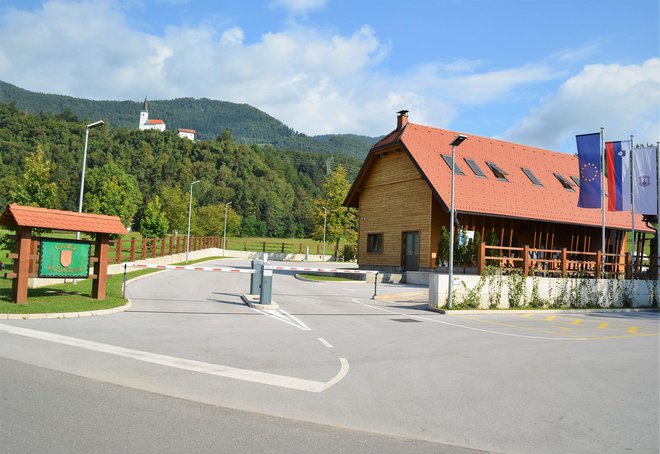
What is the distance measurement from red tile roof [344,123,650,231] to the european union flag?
527cm

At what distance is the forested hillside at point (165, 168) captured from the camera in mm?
111062

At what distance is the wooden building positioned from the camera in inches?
1195

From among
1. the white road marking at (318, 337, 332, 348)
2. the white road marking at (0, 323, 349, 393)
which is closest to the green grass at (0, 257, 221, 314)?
the white road marking at (0, 323, 349, 393)

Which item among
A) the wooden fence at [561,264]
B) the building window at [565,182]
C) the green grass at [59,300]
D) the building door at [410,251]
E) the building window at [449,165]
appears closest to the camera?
the green grass at [59,300]

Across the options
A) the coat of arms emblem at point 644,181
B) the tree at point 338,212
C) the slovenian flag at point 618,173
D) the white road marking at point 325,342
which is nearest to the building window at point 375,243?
the slovenian flag at point 618,173

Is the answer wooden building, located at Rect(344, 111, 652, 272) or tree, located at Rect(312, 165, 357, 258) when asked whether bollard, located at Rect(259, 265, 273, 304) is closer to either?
wooden building, located at Rect(344, 111, 652, 272)

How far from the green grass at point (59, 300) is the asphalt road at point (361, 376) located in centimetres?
91

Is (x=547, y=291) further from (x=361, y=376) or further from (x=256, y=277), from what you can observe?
(x=361, y=376)

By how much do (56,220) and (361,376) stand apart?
10.1m

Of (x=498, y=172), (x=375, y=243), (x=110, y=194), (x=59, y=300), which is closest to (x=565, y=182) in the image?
(x=498, y=172)

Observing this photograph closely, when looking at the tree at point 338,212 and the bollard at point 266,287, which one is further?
the tree at point 338,212

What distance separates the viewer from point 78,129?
13800 centimetres

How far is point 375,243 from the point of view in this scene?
35.7 meters

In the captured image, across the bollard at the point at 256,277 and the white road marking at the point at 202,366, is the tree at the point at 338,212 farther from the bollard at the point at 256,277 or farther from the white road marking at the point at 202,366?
the white road marking at the point at 202,366
